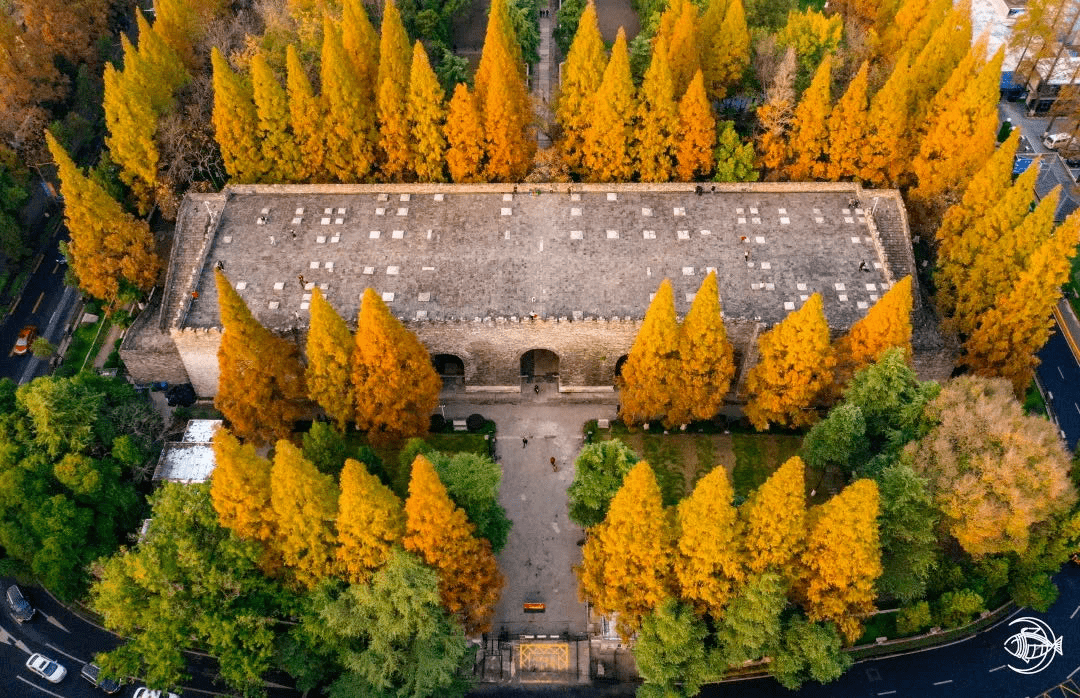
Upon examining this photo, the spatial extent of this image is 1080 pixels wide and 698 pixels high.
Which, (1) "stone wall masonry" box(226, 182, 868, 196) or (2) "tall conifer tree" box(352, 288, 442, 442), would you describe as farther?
(1) "stone wall masonry" box(226, 182, 868, 196)

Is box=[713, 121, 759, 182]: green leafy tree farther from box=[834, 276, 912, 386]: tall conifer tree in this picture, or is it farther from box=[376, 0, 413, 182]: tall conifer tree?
box=[376, 0, 413, 182]: tall conifer tree

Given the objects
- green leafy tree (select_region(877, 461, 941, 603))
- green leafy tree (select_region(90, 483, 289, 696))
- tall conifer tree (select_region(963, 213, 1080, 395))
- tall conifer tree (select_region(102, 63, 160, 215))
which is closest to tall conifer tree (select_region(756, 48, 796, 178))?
tall conifer tree (select_region(963, 213, 1080, 395))

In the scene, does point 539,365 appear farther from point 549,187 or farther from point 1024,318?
point 1024,318

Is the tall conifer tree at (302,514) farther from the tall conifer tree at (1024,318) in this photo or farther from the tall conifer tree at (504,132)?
the tall conifer tree at (1024,318)

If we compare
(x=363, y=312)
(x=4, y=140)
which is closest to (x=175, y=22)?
(x=4, y=140)

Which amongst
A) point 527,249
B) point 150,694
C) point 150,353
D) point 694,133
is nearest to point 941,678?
point 527,249

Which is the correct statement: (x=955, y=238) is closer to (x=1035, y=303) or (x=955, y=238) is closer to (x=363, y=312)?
(x=1035, y=303)
